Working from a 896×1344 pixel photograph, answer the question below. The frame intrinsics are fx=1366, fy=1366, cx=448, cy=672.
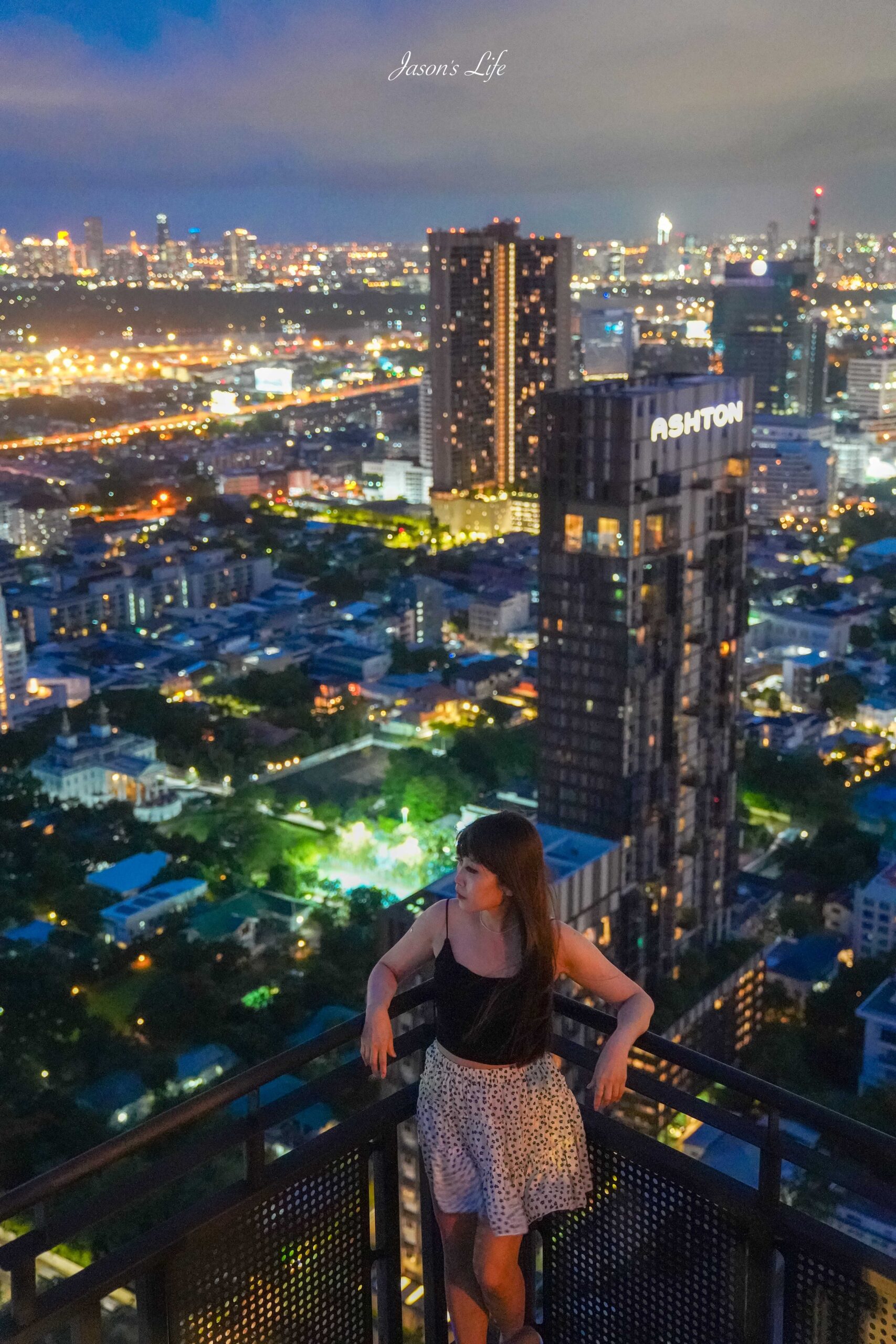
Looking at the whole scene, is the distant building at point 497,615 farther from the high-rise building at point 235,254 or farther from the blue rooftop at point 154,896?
the high-rise building at point 235,254

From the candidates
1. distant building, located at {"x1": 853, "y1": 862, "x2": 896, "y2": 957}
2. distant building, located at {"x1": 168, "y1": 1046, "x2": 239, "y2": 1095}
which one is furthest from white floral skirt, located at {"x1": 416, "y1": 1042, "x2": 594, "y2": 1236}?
distant building, located at {"x1": 853, "y1": 862, "x2": 896, "y2": 957}

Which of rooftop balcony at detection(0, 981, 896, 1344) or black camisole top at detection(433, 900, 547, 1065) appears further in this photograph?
black camisole top at detection(433, 900, 547, 1065)

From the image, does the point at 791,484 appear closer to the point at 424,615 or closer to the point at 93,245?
the point at 424,615

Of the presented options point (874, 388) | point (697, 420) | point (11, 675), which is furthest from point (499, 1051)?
point (874, 388)

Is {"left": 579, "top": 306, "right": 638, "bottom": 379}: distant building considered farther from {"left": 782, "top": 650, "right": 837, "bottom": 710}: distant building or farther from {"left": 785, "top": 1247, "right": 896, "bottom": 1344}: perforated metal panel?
{"left": 785, "top": 1247, "right": 896, "bottom": 1344}: perforated metal panel

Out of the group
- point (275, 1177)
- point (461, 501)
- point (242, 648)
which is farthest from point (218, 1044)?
point (461, 501)

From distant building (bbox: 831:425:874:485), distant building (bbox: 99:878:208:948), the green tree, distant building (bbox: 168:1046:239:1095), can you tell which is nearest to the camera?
distant building (bbox: 168:1046:239:1095)

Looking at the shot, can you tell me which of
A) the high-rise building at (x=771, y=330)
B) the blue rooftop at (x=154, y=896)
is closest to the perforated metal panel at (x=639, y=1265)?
the blue rooftop at (x=154, y=896)
